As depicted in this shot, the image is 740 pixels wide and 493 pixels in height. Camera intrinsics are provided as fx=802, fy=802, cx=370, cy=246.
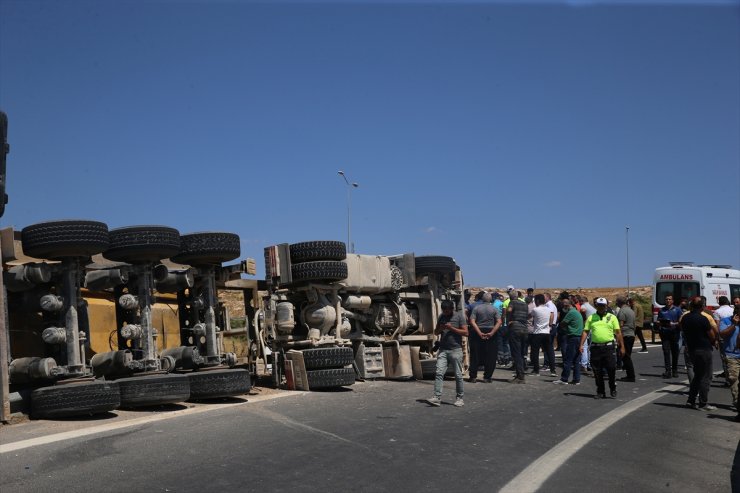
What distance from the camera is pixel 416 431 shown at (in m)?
10.2

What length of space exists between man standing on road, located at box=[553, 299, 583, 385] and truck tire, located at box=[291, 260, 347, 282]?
16.8 feet

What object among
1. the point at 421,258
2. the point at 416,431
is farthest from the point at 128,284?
the point at 421,258

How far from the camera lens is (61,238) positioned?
36.6 ft

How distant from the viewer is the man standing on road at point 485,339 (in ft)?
54.9

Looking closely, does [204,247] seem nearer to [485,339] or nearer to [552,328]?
[485,339]

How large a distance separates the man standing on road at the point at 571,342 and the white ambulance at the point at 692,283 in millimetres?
12531

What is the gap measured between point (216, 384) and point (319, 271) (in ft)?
10.9

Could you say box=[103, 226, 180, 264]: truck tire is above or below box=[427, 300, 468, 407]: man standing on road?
above

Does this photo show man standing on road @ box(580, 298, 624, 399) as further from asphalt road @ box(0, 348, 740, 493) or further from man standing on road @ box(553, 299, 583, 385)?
man standing on road @ box(553, 299, 583, 385)

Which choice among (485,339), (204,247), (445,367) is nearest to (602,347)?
(485,339)

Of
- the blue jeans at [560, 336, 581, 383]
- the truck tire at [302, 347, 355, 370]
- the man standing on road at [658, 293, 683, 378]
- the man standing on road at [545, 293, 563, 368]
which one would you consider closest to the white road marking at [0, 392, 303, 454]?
the truck tire at [302, 347, 355, 370]

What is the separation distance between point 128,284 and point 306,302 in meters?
3.93

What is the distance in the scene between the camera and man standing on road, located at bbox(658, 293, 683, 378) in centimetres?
1808

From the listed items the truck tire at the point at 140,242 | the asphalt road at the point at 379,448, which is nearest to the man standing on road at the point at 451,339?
the asphalt road at the point at 379,448
